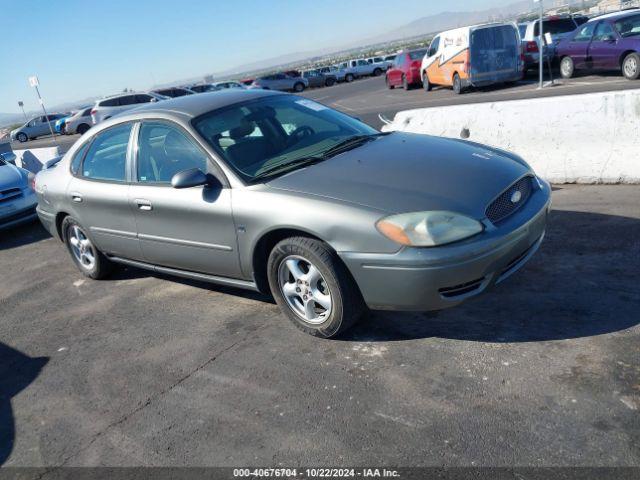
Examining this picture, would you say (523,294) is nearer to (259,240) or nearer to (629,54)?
(259,240)

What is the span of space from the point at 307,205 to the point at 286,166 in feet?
1.93

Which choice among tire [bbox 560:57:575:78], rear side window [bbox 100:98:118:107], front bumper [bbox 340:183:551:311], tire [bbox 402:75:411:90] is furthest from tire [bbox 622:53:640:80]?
rear side window [bbox 100:98:118:107]

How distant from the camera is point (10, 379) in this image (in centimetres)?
394

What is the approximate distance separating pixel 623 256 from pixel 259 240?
2.68 m

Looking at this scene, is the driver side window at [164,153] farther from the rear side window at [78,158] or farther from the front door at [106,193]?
the rear side window at [78,158]

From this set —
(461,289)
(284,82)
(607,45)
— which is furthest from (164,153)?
(284,82)

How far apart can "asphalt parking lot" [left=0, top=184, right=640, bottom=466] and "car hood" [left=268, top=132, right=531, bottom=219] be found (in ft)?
2.24

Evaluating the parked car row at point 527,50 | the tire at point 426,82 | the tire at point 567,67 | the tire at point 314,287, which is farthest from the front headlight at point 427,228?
the tire at point 426,82

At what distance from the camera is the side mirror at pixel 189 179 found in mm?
3789

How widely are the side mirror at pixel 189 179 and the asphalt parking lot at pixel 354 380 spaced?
3.61 ft

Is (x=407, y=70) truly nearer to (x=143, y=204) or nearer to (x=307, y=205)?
(x=143, y=204)

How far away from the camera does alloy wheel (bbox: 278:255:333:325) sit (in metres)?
3.56

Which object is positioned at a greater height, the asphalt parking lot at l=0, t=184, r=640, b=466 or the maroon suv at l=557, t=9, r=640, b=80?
the maroon suv at l=557, t=9, r=640, b=80

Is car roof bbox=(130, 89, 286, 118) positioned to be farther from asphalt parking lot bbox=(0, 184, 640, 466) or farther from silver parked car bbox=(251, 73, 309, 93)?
silver parked car bbox=(251, 73, 309, 93)
